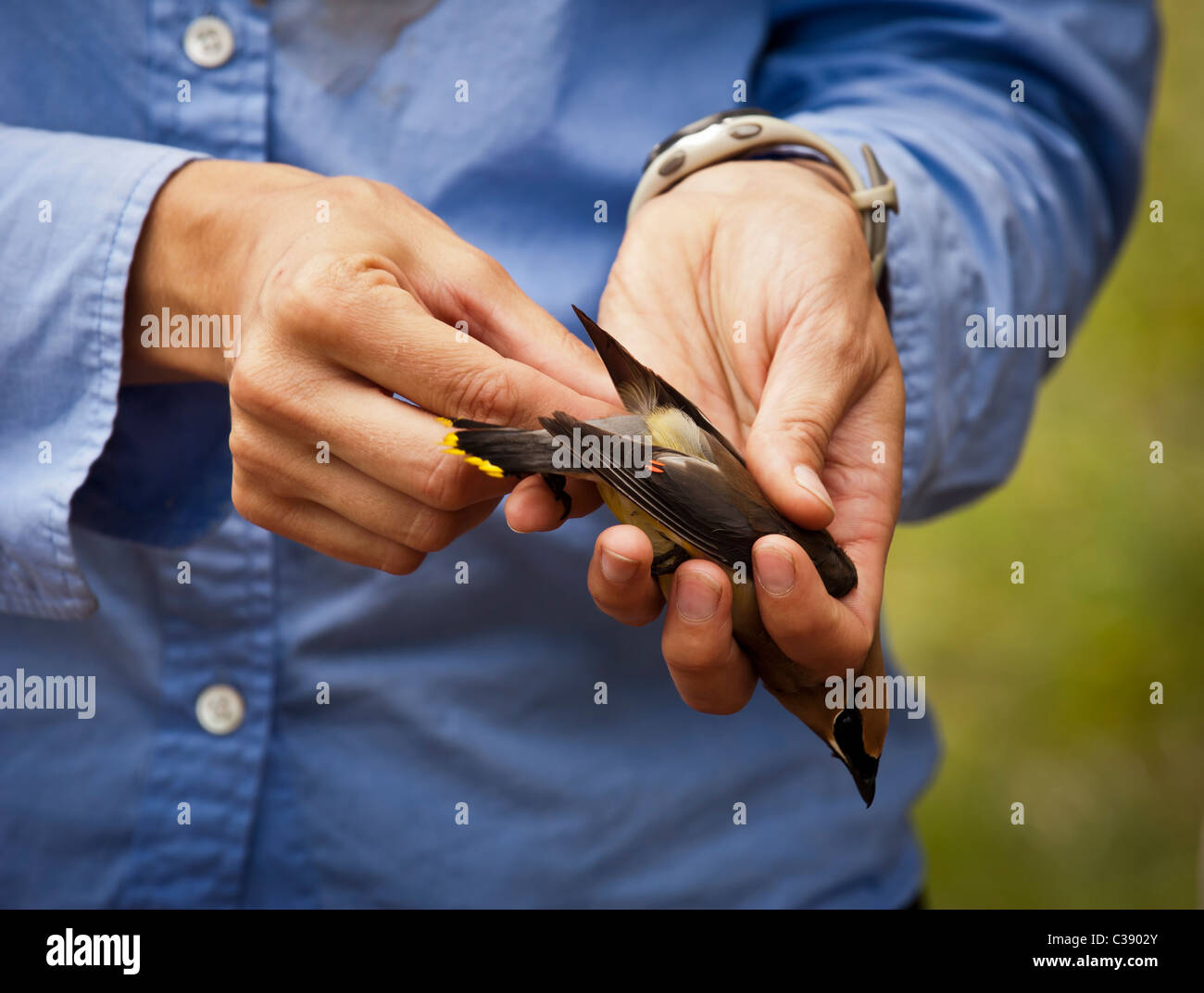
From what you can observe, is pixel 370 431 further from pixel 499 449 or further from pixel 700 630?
pixel 700 630

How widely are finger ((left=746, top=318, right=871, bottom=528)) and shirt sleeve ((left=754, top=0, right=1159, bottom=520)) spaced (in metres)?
0.37

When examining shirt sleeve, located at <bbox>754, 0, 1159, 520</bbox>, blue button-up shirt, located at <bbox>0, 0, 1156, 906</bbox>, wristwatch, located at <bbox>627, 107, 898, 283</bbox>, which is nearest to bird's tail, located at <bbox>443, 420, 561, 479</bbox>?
blue button-up shirt, located at <bbox>0, 0, 1156, 906</bbox>

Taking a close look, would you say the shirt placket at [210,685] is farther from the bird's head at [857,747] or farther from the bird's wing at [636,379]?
the bird's head at [857,747]

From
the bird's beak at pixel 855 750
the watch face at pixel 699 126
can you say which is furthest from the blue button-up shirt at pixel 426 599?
the bird's beak at pixel 855 750

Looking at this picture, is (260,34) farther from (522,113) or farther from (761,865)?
(761,865)

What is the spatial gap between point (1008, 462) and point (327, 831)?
1.66 m

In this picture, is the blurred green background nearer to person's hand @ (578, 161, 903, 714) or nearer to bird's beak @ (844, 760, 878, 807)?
bird's beak @ (844, 760, 878, 807)

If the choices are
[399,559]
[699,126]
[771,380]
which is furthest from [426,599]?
[699,126]

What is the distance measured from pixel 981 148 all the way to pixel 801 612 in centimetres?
128

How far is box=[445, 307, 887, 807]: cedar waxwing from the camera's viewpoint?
4.32 ft

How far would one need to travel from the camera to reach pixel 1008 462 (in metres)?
2.18

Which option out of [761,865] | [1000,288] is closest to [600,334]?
[1000,288]

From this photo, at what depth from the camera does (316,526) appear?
1421 mm

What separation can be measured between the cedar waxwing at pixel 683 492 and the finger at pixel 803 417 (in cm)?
5
